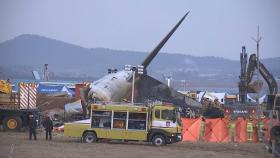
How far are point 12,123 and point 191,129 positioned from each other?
10.9 m

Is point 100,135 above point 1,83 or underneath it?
underneath

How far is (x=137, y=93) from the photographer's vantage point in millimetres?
49969

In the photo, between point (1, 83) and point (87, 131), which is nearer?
point (87, 131)

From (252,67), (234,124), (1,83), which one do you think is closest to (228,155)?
(234,124)

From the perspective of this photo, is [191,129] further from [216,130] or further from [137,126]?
[137,126]

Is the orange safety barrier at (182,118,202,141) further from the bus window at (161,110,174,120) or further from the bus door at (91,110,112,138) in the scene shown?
the bus door at (91,110,112,138)

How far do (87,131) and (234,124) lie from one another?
919cm

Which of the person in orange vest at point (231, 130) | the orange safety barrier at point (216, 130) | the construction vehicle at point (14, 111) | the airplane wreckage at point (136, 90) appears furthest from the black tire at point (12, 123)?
the person in orange vest at point (231, 130)

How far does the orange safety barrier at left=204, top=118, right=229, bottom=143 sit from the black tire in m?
11.4

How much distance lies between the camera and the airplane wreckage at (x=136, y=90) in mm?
38000

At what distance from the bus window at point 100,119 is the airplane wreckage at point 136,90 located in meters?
7.08

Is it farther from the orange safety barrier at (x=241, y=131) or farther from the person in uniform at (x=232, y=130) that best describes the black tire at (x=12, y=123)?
the orange safety barrier at (x=241, y=131)

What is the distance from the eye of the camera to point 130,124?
29250mm

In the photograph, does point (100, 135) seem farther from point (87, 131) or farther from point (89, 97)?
point (89, 97)
